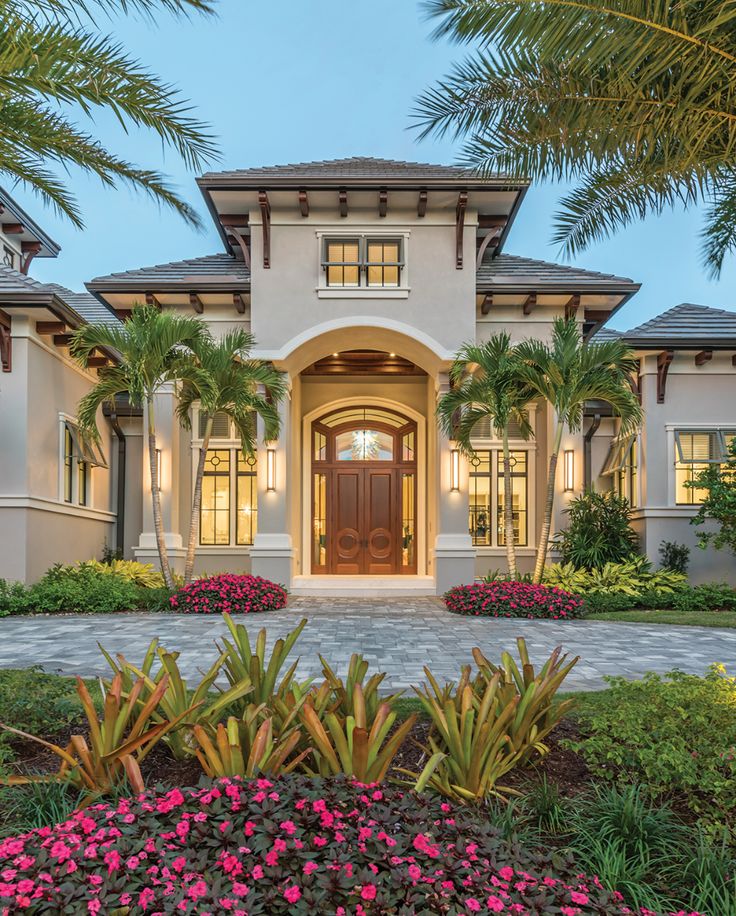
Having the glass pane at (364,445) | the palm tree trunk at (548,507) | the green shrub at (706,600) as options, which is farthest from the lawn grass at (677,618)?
Result: the glass pane at (364,445)

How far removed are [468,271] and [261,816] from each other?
41.3ft

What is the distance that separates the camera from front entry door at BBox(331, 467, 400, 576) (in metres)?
16.9

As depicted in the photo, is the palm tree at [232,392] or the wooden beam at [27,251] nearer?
the palm tree at [232,392]

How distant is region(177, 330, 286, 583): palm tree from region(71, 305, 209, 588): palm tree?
194 mm

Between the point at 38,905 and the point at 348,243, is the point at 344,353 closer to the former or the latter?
the point at 348,243

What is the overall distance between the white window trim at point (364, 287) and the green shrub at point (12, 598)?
739 centimetres

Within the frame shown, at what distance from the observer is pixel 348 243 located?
14.6m

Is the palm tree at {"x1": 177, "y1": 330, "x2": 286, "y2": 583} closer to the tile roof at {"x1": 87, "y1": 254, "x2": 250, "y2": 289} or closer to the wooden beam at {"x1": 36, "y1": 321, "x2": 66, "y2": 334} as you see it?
the tile roof at {"x1": 87, "y1": 254, "x2": 250, "y2": 289}

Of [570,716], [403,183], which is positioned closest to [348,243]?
[403,183]

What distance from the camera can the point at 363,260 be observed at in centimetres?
1427

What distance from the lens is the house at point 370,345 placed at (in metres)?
13.8

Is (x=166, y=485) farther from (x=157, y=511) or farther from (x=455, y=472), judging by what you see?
(x=455, y=472)

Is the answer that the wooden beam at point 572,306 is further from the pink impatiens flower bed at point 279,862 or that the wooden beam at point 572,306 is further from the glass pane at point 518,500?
the pink impatiens flower bed at point 279,862

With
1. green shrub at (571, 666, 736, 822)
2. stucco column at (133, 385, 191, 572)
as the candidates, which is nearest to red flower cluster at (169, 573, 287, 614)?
stucco column at (133, 385, 191, 572)
